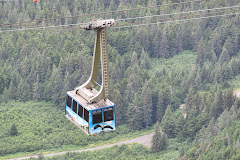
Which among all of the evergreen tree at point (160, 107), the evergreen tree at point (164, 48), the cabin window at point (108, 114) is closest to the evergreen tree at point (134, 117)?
the evergreen tree at point (160, 107)

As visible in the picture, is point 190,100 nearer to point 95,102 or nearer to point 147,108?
point 147,108

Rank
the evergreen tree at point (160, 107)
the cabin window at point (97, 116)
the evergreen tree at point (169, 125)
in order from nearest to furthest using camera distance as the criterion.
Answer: the cabin window at point (97, 116), the evergreen tree at point (169, 125), the evergreen tree at point (160, 107)

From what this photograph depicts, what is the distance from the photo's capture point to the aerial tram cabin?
65000 millimetres

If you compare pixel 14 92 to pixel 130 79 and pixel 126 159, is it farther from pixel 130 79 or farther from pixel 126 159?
pixel 126 159

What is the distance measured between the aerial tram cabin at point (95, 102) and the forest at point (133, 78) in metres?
63.4

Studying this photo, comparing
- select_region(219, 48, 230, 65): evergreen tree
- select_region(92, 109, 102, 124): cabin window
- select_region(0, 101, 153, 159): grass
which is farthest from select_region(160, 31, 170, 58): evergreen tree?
select_region(92, 109, 102, 124): cabin window

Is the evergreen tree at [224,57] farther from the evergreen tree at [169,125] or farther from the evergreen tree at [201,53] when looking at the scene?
the evergreen tree at [169,125]

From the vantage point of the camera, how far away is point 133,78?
158 m

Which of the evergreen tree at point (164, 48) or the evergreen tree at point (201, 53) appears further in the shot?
the evergreen tree at point (164, 48)

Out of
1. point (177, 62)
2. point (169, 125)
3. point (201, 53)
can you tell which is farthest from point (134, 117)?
point (201, 53)

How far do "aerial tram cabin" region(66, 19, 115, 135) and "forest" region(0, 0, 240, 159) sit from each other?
6345 centimetres

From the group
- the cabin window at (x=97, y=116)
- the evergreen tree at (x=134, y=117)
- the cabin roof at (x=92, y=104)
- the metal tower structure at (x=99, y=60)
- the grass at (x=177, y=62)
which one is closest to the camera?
the metal tower structure at (x=99, y=60)

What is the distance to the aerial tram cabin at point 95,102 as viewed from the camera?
213 feet

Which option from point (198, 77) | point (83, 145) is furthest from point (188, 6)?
point (83, 145)
